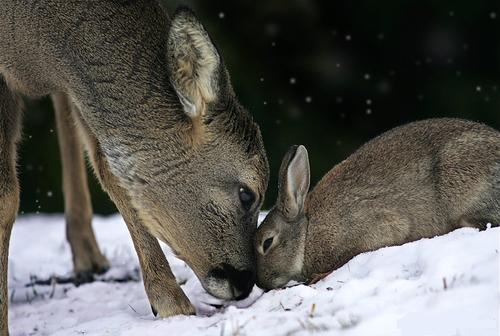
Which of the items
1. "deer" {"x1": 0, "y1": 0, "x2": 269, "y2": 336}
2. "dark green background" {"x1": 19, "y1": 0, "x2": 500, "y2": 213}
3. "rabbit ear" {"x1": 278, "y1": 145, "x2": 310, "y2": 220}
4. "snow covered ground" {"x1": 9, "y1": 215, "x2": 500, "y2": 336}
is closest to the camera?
"snow covered ground" {"x1": 9, "y1": 215, "x2": 500, "y2": 336}

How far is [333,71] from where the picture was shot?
10984 mm

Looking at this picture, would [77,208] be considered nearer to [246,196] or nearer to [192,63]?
[246,196]

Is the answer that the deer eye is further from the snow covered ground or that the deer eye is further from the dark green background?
the dark green background

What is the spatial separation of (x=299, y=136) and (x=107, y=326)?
5.05 meters

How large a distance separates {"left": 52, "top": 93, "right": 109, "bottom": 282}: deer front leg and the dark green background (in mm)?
2603

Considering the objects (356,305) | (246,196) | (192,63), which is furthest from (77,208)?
(356,305)

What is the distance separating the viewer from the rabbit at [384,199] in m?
5.77

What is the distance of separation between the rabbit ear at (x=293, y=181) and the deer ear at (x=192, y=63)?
57 cm

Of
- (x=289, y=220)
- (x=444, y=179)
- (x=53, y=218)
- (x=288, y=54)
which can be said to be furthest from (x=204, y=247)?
(x=288, y=54)

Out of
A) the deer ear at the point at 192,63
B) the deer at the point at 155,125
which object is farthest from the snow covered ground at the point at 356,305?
the deer ear at the point at 192,63

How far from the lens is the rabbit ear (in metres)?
5.92

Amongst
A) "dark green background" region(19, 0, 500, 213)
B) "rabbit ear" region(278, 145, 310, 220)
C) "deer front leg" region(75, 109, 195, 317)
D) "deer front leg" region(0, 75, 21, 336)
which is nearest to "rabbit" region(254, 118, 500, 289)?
"rabbit ear" region(278, 145, 310, 220)

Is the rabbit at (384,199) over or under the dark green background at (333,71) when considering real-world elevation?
under

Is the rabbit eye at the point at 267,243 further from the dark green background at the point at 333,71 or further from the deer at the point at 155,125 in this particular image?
the dark green background at the point at 333,71
